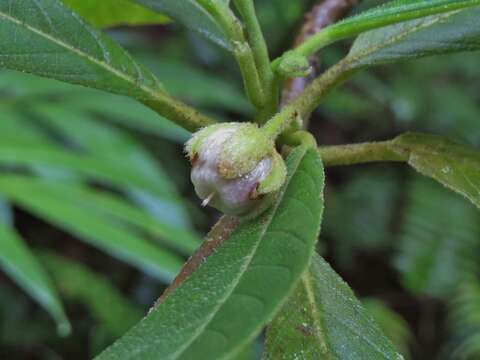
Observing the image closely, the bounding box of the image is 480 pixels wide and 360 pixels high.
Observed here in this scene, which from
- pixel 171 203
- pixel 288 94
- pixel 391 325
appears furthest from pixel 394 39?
pixel 391 325

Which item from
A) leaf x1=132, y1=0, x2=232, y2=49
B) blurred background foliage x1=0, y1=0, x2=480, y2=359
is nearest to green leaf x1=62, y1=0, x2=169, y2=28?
leaf x1=132, y1=0, x2=232, y2=49

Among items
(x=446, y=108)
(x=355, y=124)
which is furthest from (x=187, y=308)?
(x=355, y=124)

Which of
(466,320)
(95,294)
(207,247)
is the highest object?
(207,247)

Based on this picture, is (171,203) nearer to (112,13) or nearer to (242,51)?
(112,13)

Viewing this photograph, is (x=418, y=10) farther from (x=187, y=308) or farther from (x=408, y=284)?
(x=408, y=284)

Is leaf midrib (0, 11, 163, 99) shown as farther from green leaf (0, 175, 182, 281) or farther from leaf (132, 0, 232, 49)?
green leaf (0, 175, 182, 281)

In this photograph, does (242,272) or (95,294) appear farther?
(95,294)

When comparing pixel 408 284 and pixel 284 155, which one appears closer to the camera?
pixel 284 155
